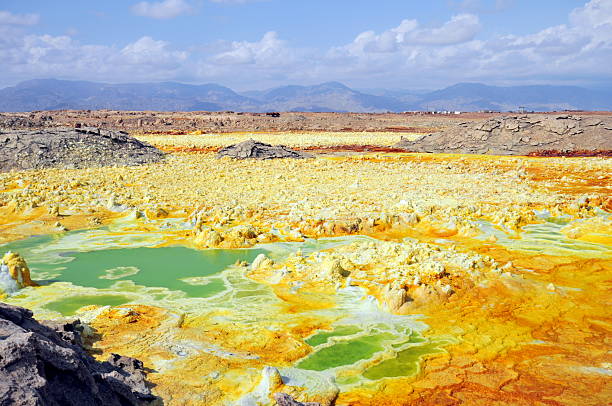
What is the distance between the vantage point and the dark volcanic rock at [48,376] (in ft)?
9.20

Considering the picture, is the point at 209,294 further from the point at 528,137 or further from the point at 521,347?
the point at 528,137

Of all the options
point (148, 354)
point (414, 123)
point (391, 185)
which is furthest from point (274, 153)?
point (414, 123)

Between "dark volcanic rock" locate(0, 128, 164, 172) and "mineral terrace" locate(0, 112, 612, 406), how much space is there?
2.93 meters

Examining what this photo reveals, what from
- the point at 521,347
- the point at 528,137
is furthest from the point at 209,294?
the point at 528,137

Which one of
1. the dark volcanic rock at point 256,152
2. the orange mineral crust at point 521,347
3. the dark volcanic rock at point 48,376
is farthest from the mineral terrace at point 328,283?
the dark volcanic rock at point 256,152

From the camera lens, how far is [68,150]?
65.1 ft

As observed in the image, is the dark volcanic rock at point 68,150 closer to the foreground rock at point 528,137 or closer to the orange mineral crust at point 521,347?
the foreground rock at point 528,137

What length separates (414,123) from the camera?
231 ft

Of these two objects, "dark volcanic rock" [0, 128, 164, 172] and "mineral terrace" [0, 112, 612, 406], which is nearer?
"mineral terrace" [0, 112, 612, 406]

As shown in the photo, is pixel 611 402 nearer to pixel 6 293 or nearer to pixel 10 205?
pixel 6 293

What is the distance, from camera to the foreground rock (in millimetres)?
26078

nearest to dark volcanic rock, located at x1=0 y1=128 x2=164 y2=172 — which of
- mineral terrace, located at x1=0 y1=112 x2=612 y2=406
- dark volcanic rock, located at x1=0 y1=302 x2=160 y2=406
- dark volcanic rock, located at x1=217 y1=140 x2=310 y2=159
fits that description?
mineral terrace, located at x1=0 y1=112 x2=612 y2=406

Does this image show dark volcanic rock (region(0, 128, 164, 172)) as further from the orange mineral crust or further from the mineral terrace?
the orange mineral crust

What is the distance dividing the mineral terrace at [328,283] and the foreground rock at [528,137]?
11286mm
